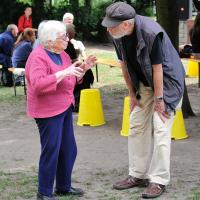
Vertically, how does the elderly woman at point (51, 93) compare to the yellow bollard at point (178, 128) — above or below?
above

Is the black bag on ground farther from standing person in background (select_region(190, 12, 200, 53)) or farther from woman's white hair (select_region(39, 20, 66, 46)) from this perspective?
woman's white hair (select_region(39, 20, 66, 46))

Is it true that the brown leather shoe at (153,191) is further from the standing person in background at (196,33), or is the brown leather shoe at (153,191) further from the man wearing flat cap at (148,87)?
the standing person in background at (196,33)

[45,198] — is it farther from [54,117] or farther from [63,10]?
[63,10]

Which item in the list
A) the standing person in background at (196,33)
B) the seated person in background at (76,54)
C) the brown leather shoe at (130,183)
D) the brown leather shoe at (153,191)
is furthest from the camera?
the standing person in background at (196,33)

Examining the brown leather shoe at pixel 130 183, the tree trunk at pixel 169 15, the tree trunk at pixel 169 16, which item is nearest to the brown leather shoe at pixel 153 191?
the brown leather shoe at pixel 130 183

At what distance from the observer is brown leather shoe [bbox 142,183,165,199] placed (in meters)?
4.80

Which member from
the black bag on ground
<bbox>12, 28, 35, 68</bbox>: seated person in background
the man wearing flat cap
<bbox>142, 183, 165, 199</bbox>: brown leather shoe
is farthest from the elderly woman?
<bbox>12, 28, 35, 68</bbox>: seated person in background

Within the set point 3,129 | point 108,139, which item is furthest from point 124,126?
point 3,129

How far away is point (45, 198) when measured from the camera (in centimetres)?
469

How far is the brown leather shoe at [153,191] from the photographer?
15.8 feet

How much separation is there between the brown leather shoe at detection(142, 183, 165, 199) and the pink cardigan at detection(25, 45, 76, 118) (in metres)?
1.04

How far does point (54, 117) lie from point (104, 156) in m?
2.04

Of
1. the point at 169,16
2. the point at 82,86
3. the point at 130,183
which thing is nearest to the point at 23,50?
the point at 82,86

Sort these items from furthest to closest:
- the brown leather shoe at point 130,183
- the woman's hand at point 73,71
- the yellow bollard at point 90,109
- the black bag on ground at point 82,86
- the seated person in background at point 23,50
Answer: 1. the seated person in background at point 23,50
2. the black bag on ground at point 82,86
3. the yellow bollard at point 90,109
4. the brown leather shoe at point 130,183
5. the woman's hand at point 73,71
